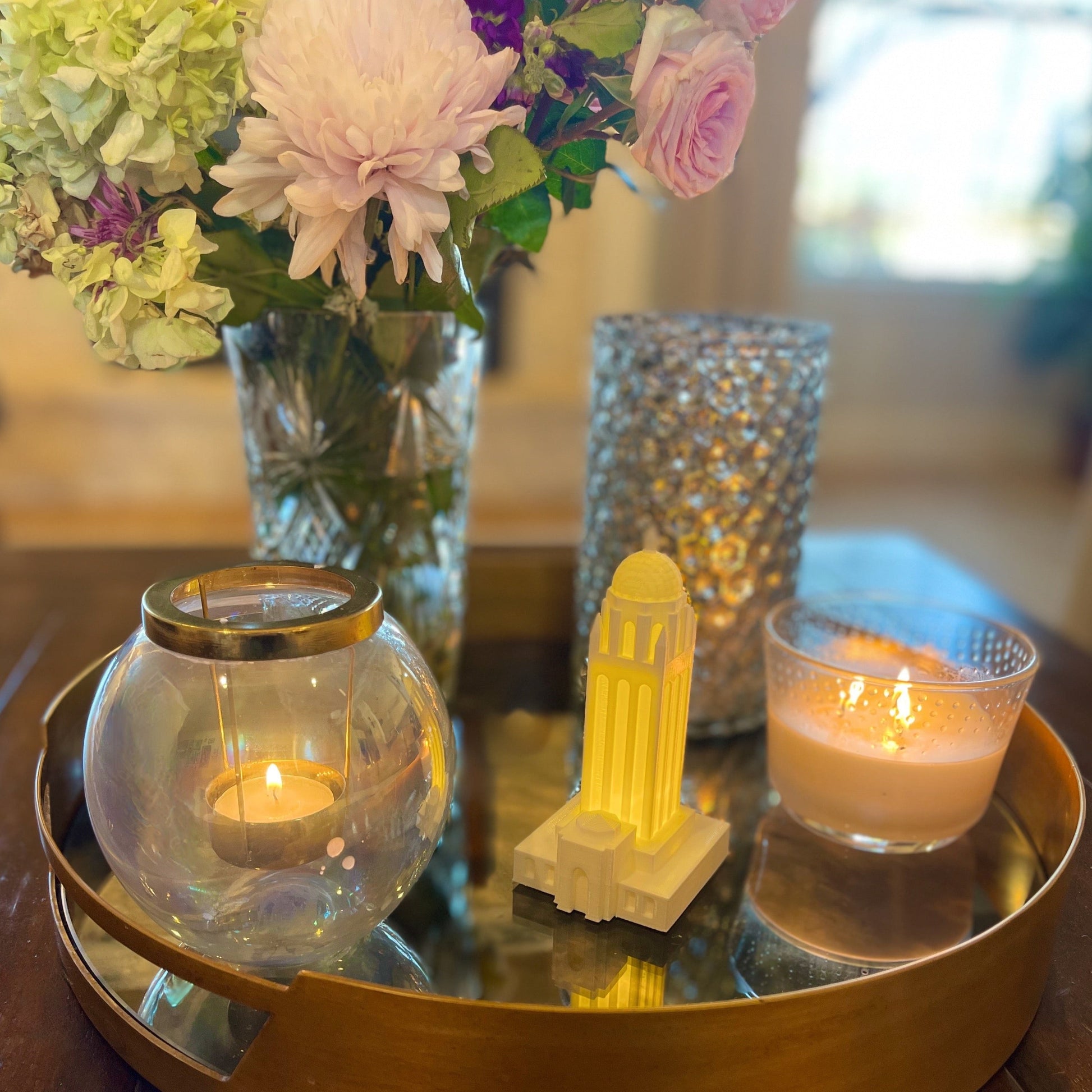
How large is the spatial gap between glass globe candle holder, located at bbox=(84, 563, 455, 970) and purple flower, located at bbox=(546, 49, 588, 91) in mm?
247

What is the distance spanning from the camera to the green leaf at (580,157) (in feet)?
1.65

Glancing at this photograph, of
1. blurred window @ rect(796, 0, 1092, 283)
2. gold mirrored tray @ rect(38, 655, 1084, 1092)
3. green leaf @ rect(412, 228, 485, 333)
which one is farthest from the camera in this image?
blurred window @ rect(796, 0, 1092, 283)

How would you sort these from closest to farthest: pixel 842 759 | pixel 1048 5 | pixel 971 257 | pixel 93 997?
pixel 93 997, pixel 842 759, pixel 1048 5, pixel 971 257

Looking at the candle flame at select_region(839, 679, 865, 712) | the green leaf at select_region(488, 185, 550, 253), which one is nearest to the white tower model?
the candle flame at select_region(839, 679, 865, 712)

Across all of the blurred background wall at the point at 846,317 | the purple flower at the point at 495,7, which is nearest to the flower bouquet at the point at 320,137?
the purple flower at the point at 495,7

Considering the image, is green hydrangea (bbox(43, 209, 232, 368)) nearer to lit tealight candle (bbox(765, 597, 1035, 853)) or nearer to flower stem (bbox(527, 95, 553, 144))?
flower stem (bbox(527, 95, 553, 144))

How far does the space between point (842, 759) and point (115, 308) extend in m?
0.41

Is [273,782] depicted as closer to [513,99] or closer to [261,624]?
[261,624]

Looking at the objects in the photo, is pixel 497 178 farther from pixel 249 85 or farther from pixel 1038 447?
pixel 1038 447

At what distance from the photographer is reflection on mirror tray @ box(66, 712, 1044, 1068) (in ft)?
1.45

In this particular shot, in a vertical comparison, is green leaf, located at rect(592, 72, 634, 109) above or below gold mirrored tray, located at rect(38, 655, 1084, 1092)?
above

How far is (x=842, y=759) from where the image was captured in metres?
0.54

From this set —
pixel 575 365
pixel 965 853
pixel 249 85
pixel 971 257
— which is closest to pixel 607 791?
pixel 965 853

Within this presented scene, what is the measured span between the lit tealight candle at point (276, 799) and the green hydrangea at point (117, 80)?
258 mm
